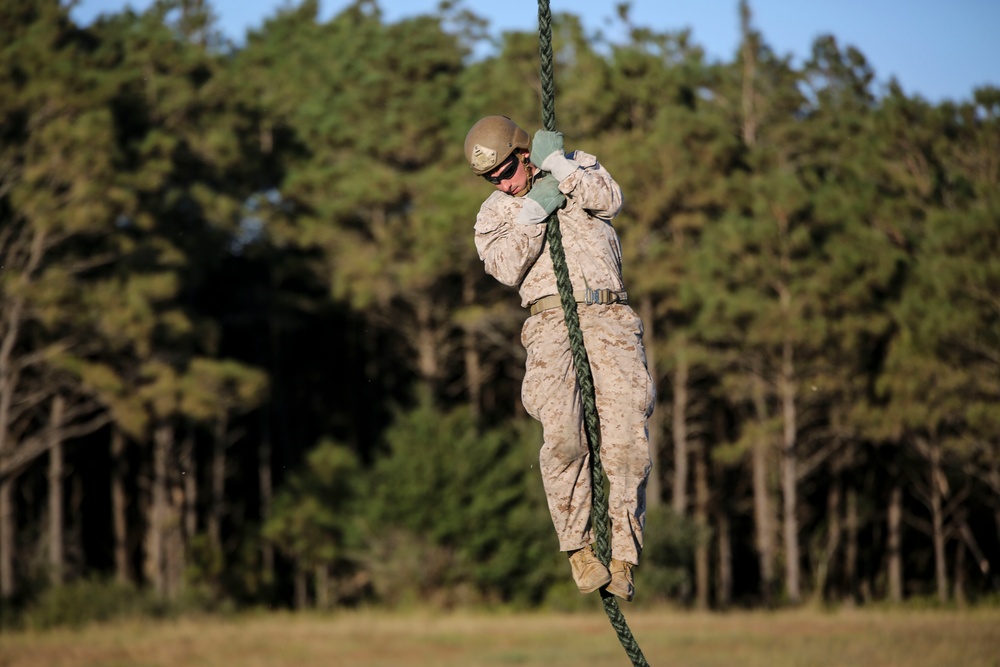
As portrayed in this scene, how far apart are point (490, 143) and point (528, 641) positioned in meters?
22.7

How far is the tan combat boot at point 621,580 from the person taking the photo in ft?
20.7

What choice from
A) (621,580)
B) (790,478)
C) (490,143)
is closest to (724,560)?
(790,478)

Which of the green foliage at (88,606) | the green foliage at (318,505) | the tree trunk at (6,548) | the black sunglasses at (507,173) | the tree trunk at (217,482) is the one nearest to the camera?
the black sunglasses at (507,173)

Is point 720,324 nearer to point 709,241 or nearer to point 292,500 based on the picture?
point 709,241

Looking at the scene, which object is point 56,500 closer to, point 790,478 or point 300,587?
point 300,587

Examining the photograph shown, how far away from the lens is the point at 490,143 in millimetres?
6508

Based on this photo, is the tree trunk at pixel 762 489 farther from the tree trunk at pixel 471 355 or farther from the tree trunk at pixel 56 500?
the tree trunk at pixel 56 500

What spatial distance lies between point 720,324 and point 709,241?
1.97 m

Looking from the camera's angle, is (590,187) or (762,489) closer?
(590,187)

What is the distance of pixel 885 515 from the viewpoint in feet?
146

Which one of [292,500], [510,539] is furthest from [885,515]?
[292,500]

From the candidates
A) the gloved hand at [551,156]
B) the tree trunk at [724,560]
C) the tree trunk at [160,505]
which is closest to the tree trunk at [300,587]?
the tree trunk at [160,505]

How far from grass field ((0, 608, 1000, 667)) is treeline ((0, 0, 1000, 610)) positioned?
12.1 feet

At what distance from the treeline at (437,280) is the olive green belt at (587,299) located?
1012 inches
